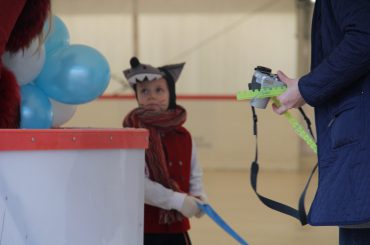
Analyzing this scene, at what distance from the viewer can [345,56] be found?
4.37 ft

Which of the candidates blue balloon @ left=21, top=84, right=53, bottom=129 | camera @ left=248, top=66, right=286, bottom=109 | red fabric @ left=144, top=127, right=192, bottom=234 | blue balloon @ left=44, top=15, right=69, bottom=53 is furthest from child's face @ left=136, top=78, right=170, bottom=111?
camera @ left=248, top=66, right=286, bottom=109

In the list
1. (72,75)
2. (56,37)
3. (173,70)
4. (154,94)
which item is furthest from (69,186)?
(173,70)

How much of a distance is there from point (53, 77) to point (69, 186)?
0.59 meters

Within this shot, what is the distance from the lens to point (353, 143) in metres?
1.35

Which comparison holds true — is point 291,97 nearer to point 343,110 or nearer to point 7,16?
point 343,110

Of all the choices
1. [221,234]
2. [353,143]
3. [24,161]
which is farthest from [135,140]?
[221,234]

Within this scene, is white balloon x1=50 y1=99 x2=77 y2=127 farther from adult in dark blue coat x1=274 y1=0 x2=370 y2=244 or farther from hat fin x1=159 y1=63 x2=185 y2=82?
adult in dark blue coat x1=274 y1=0 x2=370 y2=244

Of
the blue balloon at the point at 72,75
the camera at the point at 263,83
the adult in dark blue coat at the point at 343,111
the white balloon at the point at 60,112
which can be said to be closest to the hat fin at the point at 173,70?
the white balloon at the point at 60,112

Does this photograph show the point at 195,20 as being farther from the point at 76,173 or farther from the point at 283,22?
the point at 76,173

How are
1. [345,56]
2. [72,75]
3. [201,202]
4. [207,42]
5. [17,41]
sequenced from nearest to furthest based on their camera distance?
[345,56] < [17,41] < [72,75] < [201,202] < [207,42]

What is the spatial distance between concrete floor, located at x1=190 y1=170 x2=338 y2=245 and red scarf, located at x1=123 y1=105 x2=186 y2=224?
1.60 metres

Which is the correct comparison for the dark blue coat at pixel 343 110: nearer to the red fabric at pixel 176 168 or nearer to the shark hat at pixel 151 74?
the red fabric at pixel 176 168

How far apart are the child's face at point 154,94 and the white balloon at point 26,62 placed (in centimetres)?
66

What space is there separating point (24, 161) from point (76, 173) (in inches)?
5.3
